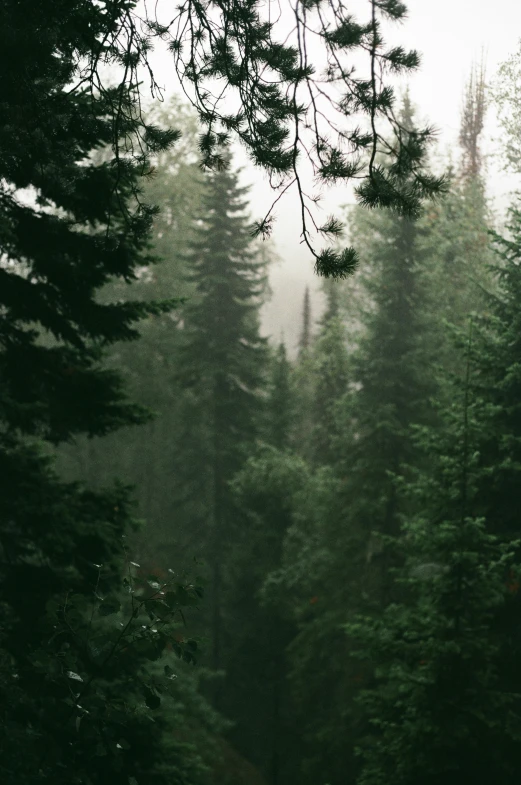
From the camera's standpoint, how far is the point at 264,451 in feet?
71.7

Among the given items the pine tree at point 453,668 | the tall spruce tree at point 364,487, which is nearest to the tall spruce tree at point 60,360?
the pine tree at point 453,668

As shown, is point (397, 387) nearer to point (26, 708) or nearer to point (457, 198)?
point (457, 198)

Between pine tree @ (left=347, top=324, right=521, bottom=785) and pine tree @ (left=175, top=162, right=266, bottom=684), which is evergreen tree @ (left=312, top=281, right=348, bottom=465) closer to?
pine tree @ (left=175, top=162, right=266, bottom=684)

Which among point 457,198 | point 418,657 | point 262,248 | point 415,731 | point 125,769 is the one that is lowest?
point 125,769

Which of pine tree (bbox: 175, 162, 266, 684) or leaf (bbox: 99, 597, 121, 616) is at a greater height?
pine tree (bbox: 175, 162, 266, 684)

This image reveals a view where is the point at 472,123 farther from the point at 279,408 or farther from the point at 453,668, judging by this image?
the point at 453,668

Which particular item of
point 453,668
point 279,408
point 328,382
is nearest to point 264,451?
point 279,408

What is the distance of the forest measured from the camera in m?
3.60

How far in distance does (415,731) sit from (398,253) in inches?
520

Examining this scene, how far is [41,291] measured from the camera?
6352 millimetres

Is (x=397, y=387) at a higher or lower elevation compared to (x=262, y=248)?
lower

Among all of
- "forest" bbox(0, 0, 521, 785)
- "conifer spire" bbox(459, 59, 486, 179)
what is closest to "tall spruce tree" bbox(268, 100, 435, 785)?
"forest" bbox(0, 0, 521, 785)

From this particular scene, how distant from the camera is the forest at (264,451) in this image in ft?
11.8

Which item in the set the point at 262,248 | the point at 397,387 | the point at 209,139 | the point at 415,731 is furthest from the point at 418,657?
the point at 262,248
